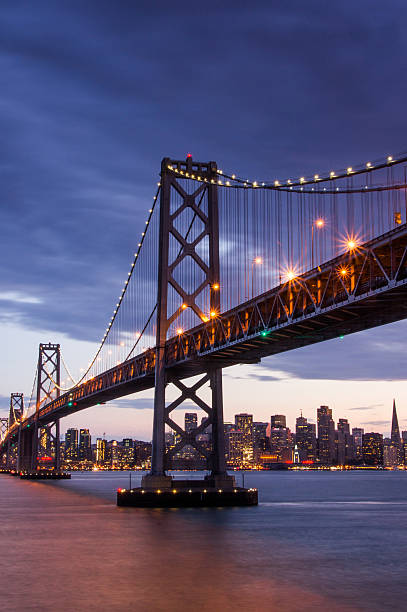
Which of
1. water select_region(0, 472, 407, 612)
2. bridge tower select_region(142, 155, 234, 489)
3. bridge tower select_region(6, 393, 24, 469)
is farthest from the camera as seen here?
bridge tower select_region(6, 393, 24, 469)

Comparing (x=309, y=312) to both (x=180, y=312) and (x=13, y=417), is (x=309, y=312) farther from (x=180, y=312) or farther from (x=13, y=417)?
(x=13, y=417)

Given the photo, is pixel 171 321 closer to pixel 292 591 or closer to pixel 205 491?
pixel 205 491

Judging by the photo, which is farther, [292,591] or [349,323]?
[349,323]

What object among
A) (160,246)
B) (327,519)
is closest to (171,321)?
(160,246)

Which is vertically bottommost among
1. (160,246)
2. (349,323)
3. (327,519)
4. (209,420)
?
(327,519)

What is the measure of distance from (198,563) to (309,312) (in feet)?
35.2

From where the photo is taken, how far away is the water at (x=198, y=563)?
20172 millimetres

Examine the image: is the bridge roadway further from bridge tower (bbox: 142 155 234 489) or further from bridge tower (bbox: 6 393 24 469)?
bridge tower (bbox: 6 393 24 469)

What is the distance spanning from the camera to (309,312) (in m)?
33.3

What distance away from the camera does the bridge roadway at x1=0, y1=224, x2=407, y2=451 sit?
1126 inches

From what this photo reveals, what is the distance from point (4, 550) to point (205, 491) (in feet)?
51.0

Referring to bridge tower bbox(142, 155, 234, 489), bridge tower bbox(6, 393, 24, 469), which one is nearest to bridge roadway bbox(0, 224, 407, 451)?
bridge tower bbox(142, 155, 234, 489)

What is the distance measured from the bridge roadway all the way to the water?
7.87 meters

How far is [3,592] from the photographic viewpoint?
2152 centimetres
